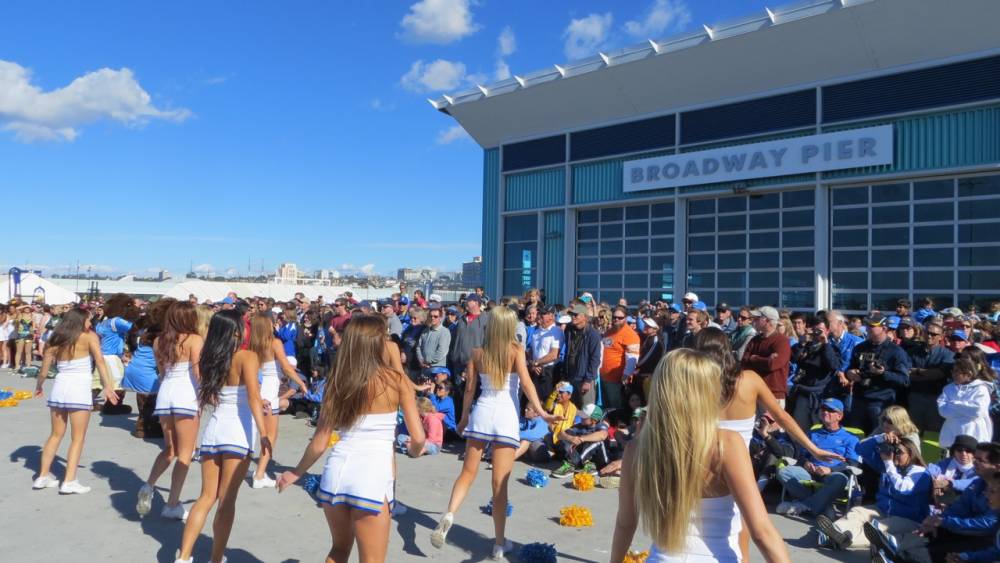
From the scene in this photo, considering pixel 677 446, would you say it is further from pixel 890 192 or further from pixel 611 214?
pixel 611 214

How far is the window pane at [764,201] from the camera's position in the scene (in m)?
15.7

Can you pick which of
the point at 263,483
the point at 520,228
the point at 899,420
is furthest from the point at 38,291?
the point at 899,420

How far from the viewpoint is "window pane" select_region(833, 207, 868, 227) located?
14.4m

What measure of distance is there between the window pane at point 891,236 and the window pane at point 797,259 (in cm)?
125

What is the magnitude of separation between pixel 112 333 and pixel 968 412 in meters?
10.6

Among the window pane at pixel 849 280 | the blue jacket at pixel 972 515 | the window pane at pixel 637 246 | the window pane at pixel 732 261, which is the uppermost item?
the window pane at pixel 637 246

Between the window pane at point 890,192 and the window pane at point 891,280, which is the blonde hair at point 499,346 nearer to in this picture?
the window pane at point 891,280

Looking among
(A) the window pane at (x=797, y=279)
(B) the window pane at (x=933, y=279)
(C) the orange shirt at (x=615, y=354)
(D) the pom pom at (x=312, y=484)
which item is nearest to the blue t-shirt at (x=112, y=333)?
(D) the pom pom at (x=312, y=484)

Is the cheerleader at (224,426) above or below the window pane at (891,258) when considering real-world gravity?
below

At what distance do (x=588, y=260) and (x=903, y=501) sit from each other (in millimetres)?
13848

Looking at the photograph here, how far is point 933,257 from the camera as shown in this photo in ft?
44.9

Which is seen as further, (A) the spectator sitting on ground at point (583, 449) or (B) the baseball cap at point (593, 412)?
(B) the baseball cap at point (593, 412)

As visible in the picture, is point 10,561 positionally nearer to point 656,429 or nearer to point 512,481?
point 512,481

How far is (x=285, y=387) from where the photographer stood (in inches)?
457
